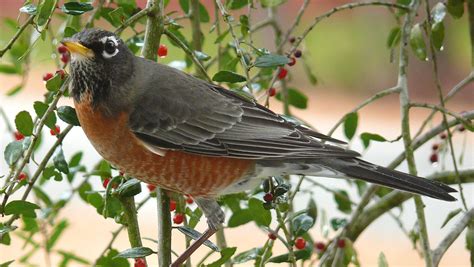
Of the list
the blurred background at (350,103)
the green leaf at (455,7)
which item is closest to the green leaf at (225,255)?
the green leaf at (455,7)

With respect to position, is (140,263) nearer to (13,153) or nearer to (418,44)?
(13,153)

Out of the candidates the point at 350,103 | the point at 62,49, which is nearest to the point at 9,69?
the point at 62,49

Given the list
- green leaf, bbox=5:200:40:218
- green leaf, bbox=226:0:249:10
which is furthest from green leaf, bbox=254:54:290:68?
green leaf, bbox=5:200:40:218

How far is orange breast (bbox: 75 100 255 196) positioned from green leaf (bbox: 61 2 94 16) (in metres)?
0.39

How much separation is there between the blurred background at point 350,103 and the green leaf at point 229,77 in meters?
3.46

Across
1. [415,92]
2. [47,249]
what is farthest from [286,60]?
[415,92]

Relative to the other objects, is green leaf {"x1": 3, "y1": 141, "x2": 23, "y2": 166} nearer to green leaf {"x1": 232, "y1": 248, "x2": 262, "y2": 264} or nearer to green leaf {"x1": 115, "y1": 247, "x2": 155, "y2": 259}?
green leaf {"x1": 115, "y1": 247, "x2": 155, "y2": 259}

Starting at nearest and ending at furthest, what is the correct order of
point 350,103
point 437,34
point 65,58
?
point 437,34
point 65,58
point 350,103

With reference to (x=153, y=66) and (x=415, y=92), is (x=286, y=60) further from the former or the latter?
(x=415, y=92)

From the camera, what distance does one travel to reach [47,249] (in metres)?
2.80

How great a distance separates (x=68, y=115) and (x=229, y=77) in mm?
415

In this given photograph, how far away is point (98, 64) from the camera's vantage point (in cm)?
246

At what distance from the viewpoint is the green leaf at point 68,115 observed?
2.23 metres

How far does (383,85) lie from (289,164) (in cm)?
913
